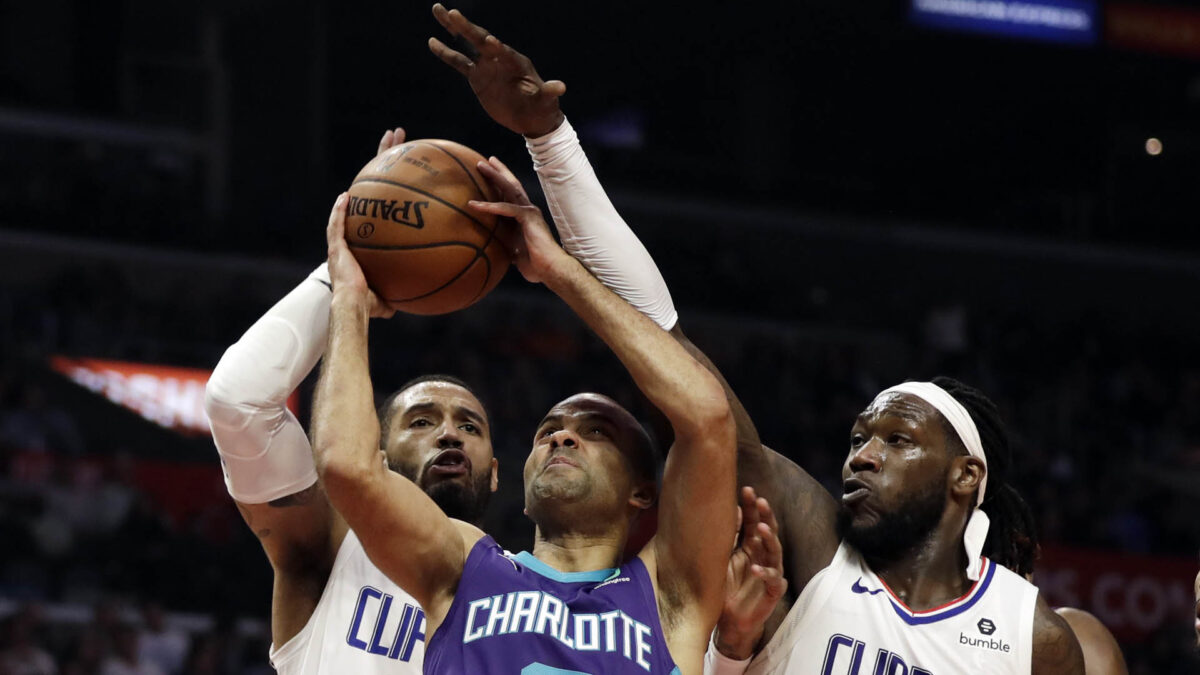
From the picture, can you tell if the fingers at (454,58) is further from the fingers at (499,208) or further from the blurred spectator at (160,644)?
the blurred spectator at (160,644)

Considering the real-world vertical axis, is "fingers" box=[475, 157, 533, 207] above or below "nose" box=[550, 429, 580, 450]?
above

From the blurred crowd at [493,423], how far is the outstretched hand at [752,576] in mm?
7035

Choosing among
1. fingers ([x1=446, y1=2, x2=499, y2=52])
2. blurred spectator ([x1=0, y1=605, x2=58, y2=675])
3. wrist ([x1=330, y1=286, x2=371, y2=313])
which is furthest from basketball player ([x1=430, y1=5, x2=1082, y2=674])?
blurred spectator ([x1=0, y1=605, x2=58, y2=675])

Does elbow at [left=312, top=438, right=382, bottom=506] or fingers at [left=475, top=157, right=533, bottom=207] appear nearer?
elbow at [left=312, top=438, right=382, bottom=506]

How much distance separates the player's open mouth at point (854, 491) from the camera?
13.8 ft

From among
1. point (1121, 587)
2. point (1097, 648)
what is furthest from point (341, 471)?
point (1121, 587)

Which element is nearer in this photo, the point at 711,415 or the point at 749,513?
the point at 711,415

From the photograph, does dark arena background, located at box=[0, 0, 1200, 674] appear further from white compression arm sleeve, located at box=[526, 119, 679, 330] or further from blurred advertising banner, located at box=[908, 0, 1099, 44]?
white compression arm sleeve, located at box=[526, 119, 679, 330]

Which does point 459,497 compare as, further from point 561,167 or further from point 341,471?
point 561,167

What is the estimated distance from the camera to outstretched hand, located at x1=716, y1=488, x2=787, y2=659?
381cm

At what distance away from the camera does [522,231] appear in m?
3.76

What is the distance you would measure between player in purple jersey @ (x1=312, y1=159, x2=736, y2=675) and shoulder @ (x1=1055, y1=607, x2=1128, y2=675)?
4.91ft

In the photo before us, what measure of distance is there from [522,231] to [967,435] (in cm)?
150

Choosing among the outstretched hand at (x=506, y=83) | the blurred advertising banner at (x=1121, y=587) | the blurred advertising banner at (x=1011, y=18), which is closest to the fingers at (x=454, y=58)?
the outstretched hand at (x=506, y=83)
